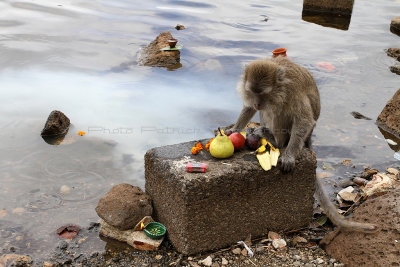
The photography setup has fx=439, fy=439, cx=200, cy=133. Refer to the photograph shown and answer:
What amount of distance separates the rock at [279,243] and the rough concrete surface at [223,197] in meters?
0.16

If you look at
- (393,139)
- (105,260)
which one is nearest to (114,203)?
(105,260)

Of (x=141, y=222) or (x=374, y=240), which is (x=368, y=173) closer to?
(x=374, y=240)

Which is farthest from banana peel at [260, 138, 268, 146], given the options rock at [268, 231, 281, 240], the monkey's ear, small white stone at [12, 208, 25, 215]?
small white stone at [12, 208, 25, 215]

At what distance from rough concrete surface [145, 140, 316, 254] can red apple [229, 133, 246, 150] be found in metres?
0.08

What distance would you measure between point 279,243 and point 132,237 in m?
1.51

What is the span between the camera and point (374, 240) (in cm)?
406

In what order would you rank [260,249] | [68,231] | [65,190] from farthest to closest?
[65,190] → [68,231] → [260,249]

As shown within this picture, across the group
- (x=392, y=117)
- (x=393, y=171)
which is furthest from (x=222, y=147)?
(x=392, y=117)

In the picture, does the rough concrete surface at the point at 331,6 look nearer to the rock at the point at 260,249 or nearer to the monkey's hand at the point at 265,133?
the monkey's hand at the point at 265,133

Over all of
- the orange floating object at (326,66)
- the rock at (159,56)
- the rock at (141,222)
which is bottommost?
the rock at (141,222)

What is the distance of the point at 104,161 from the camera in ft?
21.3

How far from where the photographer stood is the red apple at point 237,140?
4.49m

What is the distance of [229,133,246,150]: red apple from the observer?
4492mm

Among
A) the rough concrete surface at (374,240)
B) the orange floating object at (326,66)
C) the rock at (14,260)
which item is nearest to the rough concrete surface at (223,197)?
the rough concrete surface at (374,240)
